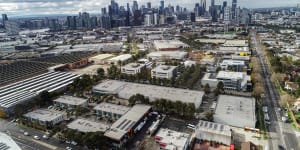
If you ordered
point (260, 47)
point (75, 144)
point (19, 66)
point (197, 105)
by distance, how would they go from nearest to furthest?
point (75, 144) → point (197, 105) → point (19, 66) → point (260, 47)

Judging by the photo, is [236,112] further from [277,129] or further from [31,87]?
[31,87]

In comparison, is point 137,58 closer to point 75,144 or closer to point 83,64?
point 83,64

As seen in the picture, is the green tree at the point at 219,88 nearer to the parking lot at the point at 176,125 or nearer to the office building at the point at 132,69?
the parking lot at the point at 176,125

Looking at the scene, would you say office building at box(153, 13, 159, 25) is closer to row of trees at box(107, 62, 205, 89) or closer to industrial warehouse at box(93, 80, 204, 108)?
row of trees at box(107, 62, 205, 89)

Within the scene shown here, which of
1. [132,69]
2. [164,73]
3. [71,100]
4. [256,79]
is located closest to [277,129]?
[256,79]

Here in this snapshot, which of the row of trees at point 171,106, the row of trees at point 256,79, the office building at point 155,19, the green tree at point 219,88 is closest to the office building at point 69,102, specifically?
the row of trees at point 171,106

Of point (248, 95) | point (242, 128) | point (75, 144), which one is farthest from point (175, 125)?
point (248, 95)
